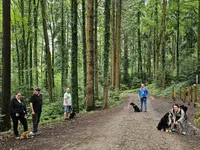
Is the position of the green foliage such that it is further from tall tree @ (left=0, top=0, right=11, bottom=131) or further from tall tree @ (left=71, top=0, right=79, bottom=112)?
tall tree @ (left=0, top=0, right=11, bottom=131)

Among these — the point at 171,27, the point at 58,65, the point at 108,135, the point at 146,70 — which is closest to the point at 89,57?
the point at 108,135

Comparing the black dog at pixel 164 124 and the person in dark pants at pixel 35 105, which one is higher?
the person in dark pants at pixel 35 105

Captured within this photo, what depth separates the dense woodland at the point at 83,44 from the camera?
52.5ft

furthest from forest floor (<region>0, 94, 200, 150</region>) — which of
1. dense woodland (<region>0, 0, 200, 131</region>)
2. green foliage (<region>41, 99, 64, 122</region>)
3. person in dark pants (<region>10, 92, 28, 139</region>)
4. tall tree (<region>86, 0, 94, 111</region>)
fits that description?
green foliage (<region>41, 99, 64, 122</region>)

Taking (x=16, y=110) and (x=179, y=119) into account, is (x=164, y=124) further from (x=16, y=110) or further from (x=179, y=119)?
(x=16, y=110)

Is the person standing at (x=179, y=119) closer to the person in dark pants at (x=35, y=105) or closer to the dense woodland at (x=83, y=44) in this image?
the person in dark pants at (x=35, y=105)

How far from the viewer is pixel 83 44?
773 inches

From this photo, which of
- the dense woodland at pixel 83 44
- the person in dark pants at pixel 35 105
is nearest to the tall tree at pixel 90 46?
the dense woodland at pixel 83 44

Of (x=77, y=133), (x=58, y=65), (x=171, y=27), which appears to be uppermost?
(x=171, y=27)

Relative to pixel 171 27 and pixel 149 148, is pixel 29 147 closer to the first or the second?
pixel 149 148

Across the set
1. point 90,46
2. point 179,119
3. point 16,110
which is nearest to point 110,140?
point 179,119

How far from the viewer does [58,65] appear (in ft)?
102

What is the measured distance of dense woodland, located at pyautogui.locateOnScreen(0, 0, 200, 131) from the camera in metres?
16.0

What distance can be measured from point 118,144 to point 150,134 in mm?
1857
